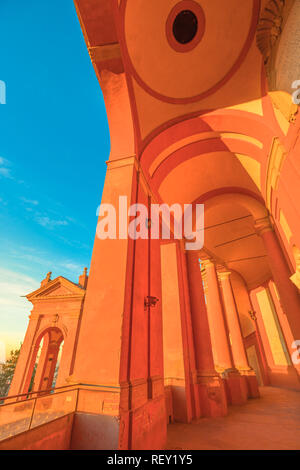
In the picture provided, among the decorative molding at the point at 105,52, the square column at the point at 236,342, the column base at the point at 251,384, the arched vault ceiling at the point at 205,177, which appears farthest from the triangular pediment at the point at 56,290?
the decorative molding at the point at 105,52

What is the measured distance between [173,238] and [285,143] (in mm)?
4438

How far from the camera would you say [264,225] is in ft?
24.1

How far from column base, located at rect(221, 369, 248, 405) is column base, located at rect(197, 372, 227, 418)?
2503 millimetres

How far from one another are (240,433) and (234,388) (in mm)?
4705

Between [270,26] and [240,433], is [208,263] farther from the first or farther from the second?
[270,26]

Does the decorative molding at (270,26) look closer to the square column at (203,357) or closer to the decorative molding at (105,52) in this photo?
the decorative molding at (105,52)

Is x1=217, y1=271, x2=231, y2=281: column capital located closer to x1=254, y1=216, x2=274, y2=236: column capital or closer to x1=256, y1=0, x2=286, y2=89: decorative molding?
x1=254, y1=216, x2=274, y2=236: column capital

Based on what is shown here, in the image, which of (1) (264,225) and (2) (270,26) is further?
(1) (264,225)

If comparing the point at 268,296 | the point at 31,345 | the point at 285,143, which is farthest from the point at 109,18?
the point at 268,296

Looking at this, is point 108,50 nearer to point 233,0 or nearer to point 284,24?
point 233,0

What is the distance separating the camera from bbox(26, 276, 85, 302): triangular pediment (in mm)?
13203

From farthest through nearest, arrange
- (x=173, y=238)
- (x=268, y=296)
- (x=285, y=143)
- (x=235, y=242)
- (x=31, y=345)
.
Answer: (x=268, y=296) < (x=31, y=345) < (x=235, y=242) < (x=173, y=238) < (x=285, y=143)

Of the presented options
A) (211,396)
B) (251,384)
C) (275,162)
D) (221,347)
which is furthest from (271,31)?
(251,384)

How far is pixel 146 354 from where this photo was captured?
Result: 3.82 metres
